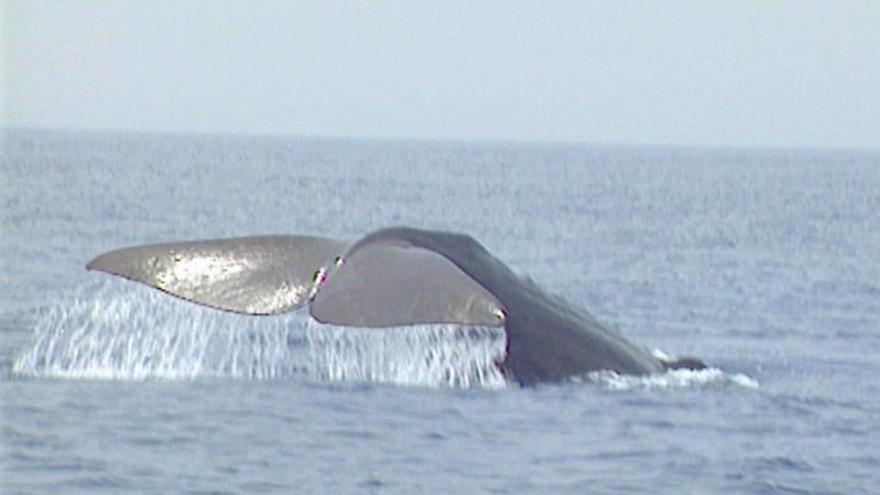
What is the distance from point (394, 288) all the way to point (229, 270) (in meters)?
1.17

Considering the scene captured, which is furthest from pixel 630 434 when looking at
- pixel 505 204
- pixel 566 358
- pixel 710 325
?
pixel 505 204

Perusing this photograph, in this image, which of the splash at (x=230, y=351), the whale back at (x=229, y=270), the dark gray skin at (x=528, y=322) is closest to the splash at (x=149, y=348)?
the splash at (x=230, y=351)

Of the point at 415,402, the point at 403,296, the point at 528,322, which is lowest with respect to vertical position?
the point at 415,402

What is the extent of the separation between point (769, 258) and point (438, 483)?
15419 mm

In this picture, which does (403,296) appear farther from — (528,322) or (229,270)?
(528,322)

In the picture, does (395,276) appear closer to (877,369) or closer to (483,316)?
(483,316)

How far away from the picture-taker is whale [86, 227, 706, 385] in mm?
7418

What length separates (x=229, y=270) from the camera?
854cm

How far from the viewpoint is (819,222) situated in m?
33.4

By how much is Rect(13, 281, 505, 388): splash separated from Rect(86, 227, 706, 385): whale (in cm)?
18

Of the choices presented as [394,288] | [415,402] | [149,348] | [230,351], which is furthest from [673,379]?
[394,288]

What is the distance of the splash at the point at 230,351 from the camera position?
9.21 metres

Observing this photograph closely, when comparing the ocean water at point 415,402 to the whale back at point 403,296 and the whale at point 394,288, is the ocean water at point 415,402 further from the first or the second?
the whale back at point 403,296

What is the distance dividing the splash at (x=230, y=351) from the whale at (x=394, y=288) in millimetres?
184
